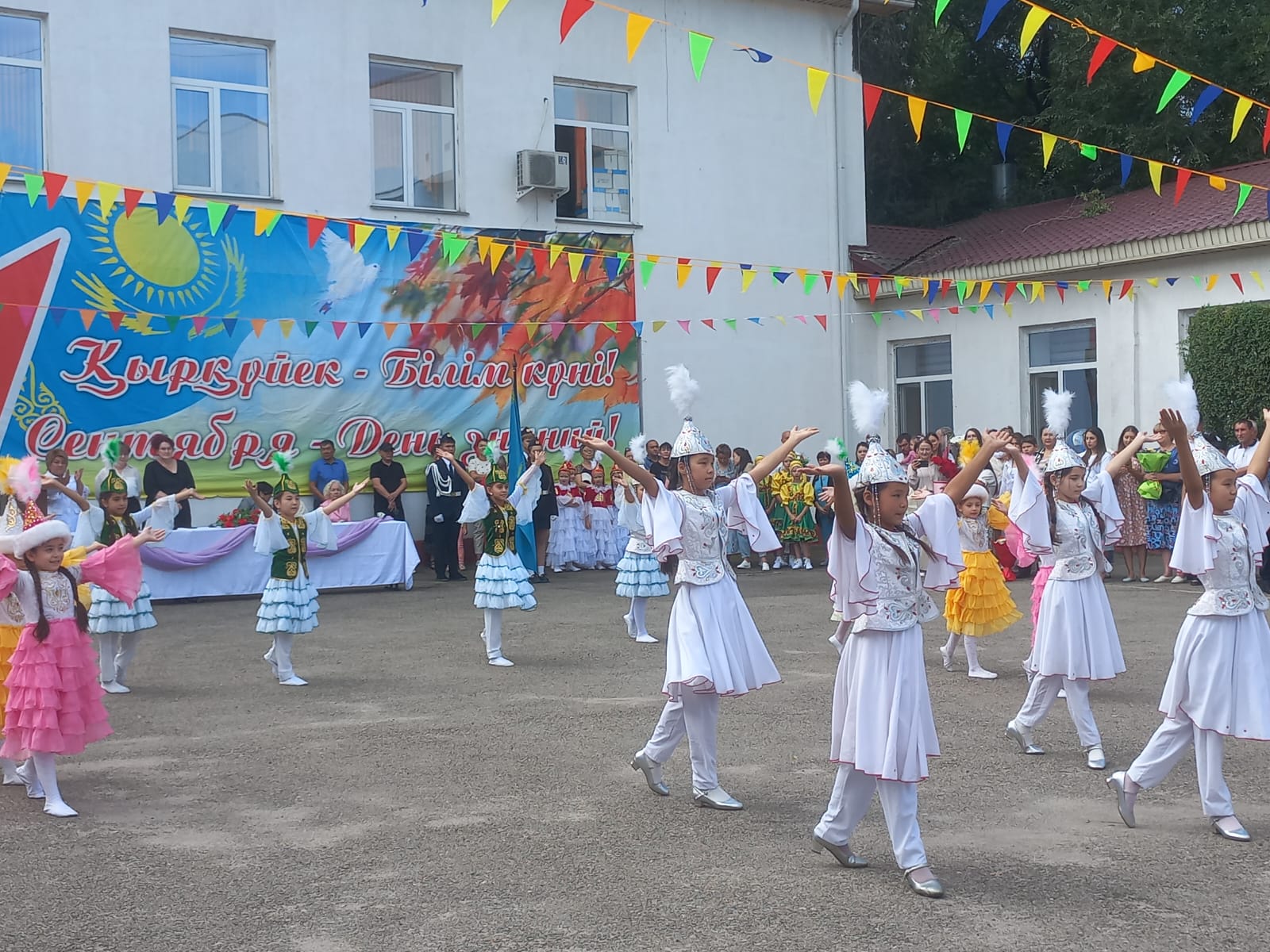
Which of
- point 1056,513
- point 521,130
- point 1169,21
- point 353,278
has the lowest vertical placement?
point 1056,513

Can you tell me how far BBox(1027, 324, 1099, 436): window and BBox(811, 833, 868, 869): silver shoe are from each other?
50.0 feet

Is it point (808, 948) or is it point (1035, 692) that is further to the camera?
point (1035, 692)

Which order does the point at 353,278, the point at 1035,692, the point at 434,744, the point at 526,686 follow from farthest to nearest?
1. the point at 353,278
2. the point at 526,686
3. the point at 434,744
4. the point at 1035,692

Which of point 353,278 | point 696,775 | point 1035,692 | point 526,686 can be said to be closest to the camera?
point 696,775

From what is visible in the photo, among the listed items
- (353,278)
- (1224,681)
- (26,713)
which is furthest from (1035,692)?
(353,278)

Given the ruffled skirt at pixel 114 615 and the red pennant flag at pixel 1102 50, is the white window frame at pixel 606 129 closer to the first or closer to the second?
the red pennant flag at pixel 1102 50

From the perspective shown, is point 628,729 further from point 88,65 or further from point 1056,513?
point 88,65

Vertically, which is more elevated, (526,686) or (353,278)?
(353,278)

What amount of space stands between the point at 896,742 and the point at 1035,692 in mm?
2586

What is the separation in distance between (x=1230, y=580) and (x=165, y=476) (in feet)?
41.0

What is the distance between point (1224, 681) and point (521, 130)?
48.6 ft

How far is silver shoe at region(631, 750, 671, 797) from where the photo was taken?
268 inches

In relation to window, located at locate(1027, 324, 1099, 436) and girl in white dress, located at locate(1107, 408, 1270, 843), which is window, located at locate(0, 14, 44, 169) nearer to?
window, located at locate(1027, 324, 1099, 436)

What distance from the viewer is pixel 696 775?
21.9ft
